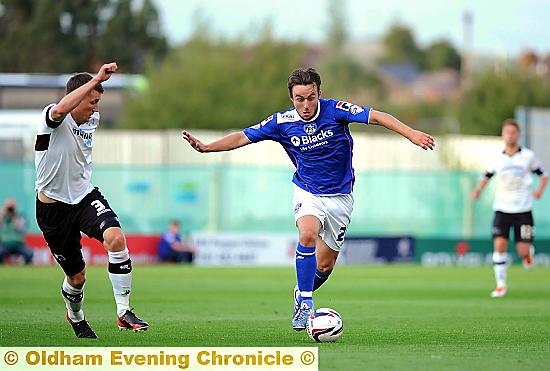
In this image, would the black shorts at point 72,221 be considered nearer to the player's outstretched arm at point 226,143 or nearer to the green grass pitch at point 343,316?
the green grass pitch at point 343,316

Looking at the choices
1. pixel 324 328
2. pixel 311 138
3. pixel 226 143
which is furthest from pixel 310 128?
pixel 324 328

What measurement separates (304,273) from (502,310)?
5.16 m

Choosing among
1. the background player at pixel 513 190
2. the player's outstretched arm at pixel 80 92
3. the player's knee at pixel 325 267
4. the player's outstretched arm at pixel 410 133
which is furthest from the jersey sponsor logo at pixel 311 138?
the background player at pixel 513 190

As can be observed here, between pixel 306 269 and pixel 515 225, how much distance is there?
912cm

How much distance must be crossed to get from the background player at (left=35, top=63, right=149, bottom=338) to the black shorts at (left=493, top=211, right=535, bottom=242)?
992 cm

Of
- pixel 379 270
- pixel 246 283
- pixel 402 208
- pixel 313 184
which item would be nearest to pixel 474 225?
pixel 402 208

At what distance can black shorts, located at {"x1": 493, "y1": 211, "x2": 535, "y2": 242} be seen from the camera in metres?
19.9

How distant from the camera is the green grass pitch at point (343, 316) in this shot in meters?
10.4

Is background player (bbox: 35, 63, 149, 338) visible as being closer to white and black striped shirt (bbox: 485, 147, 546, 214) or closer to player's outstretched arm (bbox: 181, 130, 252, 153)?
player's outstretched arm (bbox: 181, 130, 252, 153)

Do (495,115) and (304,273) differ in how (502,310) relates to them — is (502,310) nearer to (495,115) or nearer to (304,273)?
(304,273)

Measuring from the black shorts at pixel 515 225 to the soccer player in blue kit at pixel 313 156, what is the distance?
25.8 feet

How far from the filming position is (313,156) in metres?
12.2

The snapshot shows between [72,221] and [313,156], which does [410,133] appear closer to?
[313,156]

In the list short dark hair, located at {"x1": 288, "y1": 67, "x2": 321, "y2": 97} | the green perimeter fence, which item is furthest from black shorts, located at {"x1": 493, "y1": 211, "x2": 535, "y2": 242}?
the green perimeter fence
